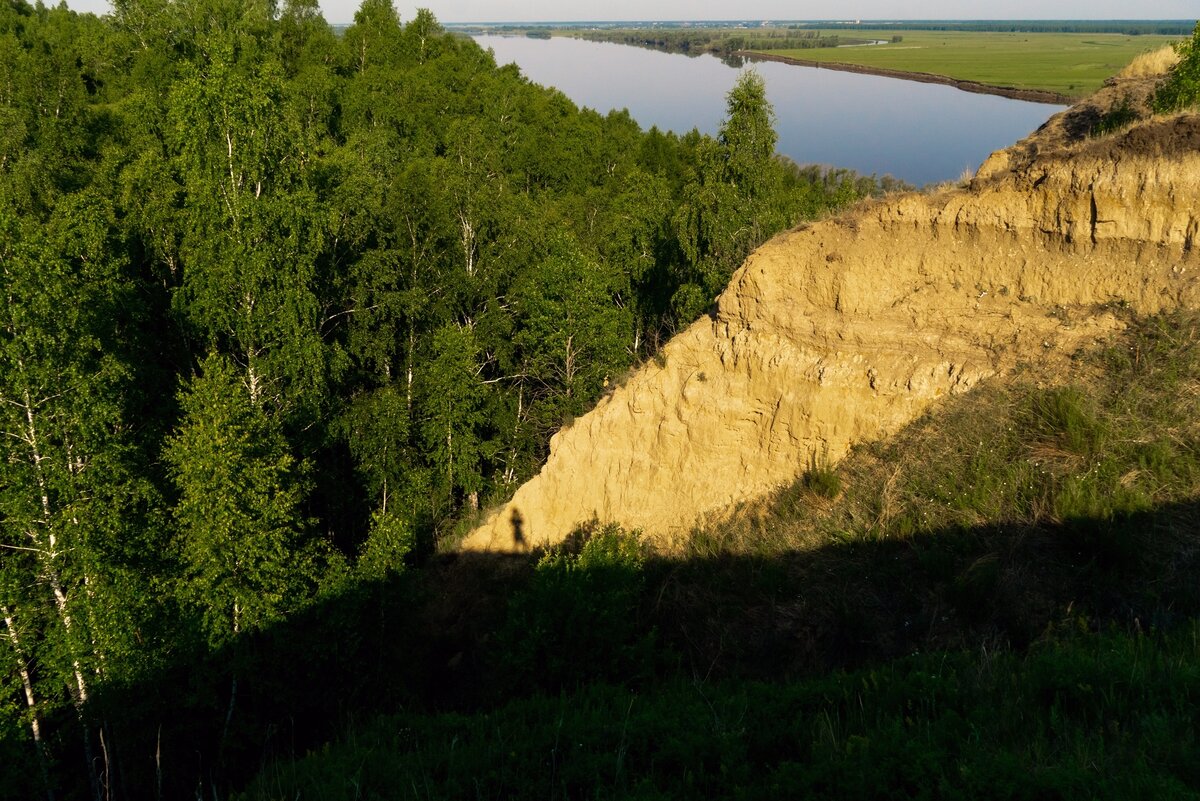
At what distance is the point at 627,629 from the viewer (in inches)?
426

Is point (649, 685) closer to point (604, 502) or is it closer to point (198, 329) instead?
point (604, 502)

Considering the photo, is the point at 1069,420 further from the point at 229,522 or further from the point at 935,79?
the point at 935,79

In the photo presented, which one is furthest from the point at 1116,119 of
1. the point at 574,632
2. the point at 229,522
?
the point at 229,522

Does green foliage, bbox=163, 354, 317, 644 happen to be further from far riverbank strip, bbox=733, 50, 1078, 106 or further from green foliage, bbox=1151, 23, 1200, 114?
far riverbank strip, bbox=733, 50, 1078, 106

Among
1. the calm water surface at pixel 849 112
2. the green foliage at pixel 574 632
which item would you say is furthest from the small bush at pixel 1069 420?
the green foliage at pixel 574 632

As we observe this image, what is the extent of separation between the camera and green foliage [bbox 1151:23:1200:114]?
1288 centimetres

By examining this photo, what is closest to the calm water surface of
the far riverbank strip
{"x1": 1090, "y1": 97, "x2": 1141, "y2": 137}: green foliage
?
the far riverbank strip

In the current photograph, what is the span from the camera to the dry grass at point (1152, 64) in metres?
17.7

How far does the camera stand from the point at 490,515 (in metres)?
16.8

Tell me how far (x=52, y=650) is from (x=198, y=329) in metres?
8.69

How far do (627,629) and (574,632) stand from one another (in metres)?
0.80

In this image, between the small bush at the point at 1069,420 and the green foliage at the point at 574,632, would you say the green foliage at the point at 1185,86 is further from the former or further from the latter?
the green foliage at the point at 574,632

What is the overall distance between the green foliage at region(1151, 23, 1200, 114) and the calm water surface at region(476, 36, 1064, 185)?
11.8 feet

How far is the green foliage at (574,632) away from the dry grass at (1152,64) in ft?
57.8
